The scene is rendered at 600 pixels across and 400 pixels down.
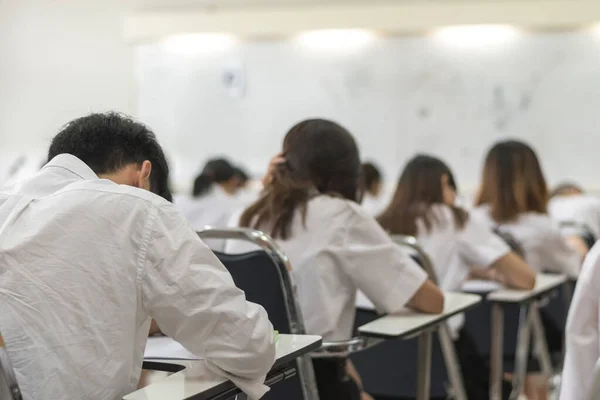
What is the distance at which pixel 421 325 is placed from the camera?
2.01 metres

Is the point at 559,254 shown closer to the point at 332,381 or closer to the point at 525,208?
the point at 525,208

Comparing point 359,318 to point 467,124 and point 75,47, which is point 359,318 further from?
point 75,47

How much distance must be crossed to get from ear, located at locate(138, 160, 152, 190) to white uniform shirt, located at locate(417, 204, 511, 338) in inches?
62.8

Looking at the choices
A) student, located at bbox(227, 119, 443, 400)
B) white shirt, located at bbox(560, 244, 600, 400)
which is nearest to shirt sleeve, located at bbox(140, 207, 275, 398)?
white shirt, located at bbox(560, 244, 600, 400)

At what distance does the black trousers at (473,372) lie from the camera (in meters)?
2.88

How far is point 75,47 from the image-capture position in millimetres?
8211

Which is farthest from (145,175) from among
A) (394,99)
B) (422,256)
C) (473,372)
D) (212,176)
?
(394,99)

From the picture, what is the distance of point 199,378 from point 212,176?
170 inches

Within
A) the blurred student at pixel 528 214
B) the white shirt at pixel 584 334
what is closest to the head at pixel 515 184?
the blurred student at pixel 528 214

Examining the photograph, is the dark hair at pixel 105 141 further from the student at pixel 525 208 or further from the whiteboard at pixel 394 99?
the whiteboard at pixel 394 99

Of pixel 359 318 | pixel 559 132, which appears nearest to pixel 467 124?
pixel 559 132

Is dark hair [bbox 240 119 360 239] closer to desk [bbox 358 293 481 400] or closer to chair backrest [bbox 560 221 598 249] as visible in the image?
desk [bbox 358 293 481 400]

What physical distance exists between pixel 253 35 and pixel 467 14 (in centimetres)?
204

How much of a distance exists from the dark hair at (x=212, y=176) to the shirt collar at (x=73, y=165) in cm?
401
